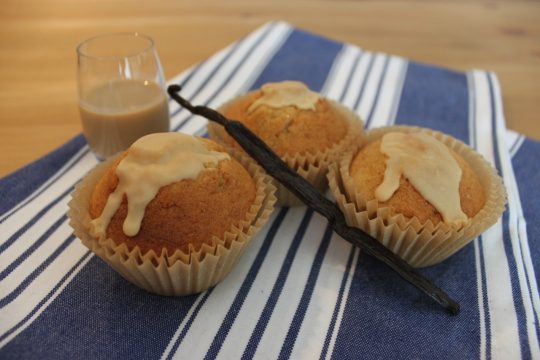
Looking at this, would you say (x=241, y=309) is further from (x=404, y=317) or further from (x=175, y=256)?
(x=404, y=317)

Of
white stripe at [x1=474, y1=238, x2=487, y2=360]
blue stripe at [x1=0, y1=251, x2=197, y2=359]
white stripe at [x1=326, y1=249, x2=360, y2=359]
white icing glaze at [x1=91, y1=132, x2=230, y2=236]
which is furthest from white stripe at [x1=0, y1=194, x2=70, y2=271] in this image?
white stripe at [x1=474, y1=238, x2=487, y2=360]

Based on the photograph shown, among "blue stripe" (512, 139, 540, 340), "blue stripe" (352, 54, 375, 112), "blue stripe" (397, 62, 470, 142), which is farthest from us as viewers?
"blue stripe" (352, 54, 375, 112)

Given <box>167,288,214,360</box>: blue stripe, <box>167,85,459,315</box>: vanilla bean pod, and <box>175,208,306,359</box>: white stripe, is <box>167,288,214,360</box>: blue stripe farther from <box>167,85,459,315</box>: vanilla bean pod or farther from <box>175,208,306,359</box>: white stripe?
<box>167,85,459,315</box>: vanilla bean pod

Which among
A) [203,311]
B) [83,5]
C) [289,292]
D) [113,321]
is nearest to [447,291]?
[289,292]

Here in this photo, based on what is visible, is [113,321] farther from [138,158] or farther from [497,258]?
[497,258]

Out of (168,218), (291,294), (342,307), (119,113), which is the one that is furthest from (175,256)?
(119,113)

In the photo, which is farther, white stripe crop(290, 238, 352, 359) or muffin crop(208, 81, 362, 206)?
muffin crop(208, 81, 362, 206)

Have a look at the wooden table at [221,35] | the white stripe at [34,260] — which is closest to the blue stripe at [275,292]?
the white stripe at [34,260]
